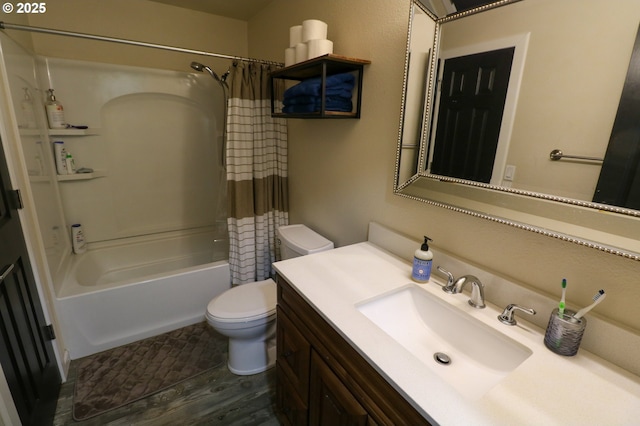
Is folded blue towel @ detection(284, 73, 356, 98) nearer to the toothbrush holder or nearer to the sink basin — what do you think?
the sink basin

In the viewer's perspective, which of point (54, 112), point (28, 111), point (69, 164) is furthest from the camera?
point (69, 164)

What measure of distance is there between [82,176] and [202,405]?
191 cm

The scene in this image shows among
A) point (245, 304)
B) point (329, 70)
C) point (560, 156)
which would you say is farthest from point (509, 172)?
point (245, 304)

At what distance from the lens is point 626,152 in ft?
2.35

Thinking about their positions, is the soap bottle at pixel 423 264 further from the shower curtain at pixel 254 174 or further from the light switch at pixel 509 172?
the shower curtain at pixel 254 174

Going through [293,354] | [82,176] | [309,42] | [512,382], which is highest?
[309,42]

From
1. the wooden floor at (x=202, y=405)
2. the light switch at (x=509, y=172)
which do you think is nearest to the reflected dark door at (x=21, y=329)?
the wooden floor at (x=202, y=405)

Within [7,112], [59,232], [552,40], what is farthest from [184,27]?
[552,40]

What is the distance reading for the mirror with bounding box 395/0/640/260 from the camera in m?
0.73

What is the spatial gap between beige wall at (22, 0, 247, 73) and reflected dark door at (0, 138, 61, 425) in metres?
1.48

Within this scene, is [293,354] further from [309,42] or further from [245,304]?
[309,42]

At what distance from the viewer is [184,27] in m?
2.51

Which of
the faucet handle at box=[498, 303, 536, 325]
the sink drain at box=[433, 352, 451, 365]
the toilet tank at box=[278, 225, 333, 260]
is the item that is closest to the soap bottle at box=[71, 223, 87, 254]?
the toilet tank at box=[278, 225, 333, 260]

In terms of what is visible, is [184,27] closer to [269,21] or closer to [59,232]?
[269,21]
